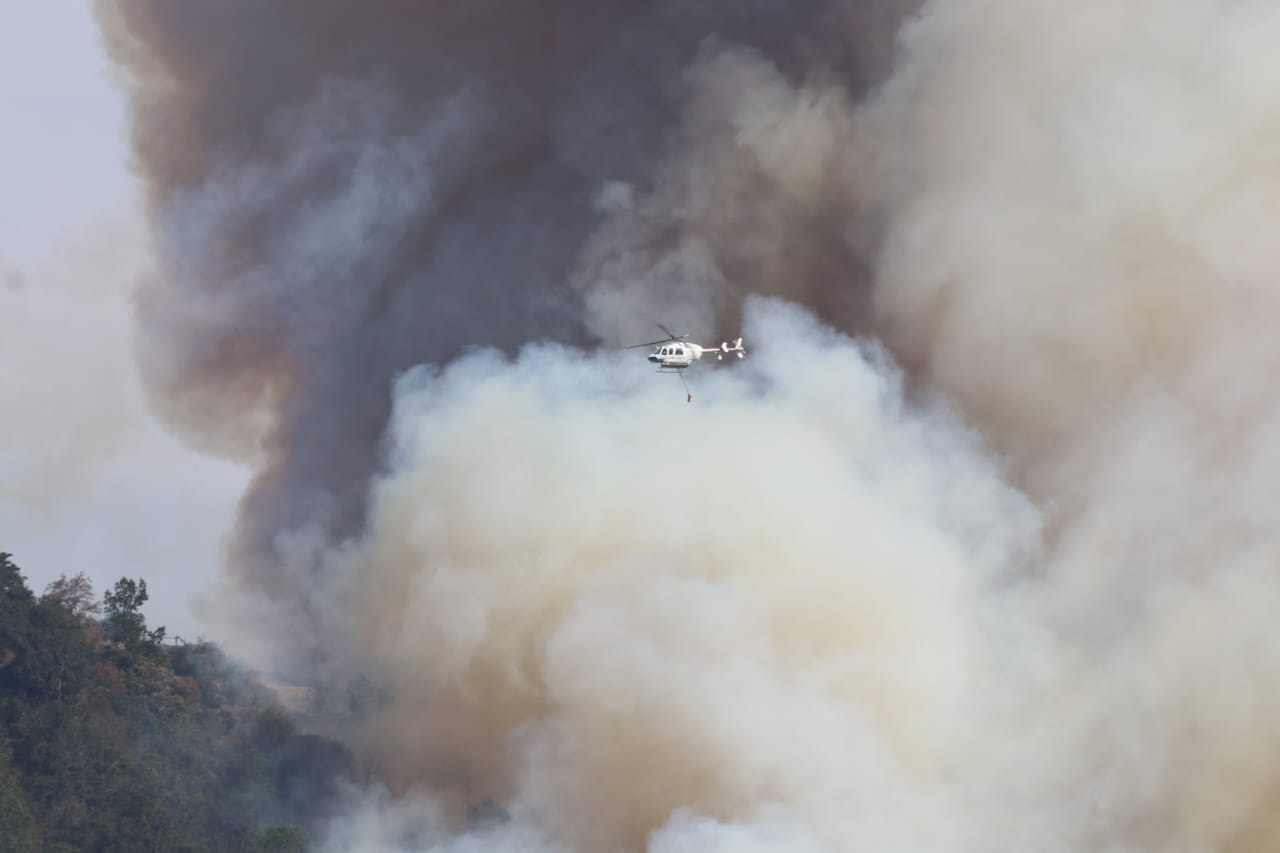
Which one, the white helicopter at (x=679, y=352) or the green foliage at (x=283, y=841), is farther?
the white helicopter at (x=679, y=352)

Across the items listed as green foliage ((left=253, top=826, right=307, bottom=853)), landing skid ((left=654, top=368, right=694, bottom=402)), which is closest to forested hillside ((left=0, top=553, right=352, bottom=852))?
green foliage ((left=253, top=826, right=307, bottom=853))

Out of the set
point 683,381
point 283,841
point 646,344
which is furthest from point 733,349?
point 283,841

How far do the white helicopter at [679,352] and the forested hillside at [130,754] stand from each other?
14.2 m

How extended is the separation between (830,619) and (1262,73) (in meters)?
19.0

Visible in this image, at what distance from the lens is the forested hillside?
50031 mm

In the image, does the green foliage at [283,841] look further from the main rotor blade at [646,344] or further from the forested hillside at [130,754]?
the main rotor blade at [646,344]

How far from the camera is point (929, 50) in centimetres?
5441

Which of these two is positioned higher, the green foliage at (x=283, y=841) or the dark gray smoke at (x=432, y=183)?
the dark gray smoke at (x=432, y=183)

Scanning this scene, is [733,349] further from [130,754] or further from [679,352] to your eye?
[130,754]

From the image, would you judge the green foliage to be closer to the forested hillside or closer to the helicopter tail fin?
the forested hillside

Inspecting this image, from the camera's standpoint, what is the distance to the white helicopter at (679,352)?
171ft

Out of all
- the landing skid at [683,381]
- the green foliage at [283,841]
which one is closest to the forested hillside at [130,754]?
the green foliage at [283,841]

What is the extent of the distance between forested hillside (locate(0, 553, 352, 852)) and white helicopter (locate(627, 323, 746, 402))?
14.2 meters

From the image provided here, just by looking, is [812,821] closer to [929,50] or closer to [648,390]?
[648,390]
